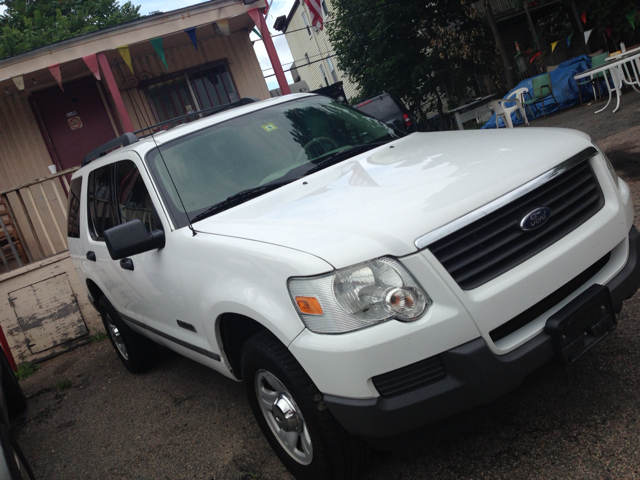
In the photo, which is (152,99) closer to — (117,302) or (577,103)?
(117,302)

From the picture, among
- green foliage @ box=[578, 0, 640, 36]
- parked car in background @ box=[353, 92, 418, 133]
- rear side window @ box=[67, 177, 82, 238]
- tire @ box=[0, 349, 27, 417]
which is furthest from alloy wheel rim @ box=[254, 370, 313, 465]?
green foliage @ box=[578, 0, 640, 36]

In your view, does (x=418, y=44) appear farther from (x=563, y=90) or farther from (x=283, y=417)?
(x=283, y=417)

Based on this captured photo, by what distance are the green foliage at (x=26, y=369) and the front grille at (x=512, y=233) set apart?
5.82 m

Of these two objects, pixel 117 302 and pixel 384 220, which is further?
pixel 117 302

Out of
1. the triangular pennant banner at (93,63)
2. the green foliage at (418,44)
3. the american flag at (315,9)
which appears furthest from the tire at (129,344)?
the green foliage at (418,44)

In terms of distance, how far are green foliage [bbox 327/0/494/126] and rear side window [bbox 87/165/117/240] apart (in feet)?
50.9

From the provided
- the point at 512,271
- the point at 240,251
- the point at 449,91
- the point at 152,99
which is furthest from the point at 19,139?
the point at 449,91

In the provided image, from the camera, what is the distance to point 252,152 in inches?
132

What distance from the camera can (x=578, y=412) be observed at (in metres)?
2.53

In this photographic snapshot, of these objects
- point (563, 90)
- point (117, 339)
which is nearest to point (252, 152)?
point (117, 339)

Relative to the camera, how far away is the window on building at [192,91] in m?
10.5

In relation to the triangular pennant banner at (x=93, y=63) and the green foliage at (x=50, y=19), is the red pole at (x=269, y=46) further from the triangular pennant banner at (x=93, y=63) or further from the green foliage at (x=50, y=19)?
the green foliage at (x=50, y=19)

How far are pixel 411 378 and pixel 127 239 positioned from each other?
164 centimetres

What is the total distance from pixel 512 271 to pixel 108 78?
26.1 feet
